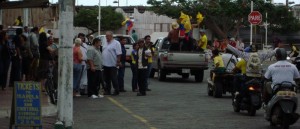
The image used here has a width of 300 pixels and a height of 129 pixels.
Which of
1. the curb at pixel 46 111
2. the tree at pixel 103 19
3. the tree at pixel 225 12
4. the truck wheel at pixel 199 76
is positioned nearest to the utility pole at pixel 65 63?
the curb at pixel 46 111

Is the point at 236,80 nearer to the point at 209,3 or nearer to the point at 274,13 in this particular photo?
the point at 209,3

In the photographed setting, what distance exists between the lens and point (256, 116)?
595 inches

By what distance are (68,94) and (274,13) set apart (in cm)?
6370

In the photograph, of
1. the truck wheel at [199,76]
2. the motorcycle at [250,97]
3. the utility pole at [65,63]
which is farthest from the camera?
the truck wheel at [199,76]

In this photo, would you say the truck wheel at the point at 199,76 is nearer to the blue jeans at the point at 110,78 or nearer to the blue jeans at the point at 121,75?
the blue jeans at the point at 121,75

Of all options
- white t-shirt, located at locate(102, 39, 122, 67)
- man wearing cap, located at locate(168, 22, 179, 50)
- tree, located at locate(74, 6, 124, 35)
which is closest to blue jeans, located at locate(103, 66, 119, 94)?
white t-shirt, located at locate(102, 39, 122, 67)

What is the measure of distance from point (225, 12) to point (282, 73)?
178 ft

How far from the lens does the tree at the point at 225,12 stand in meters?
66.2

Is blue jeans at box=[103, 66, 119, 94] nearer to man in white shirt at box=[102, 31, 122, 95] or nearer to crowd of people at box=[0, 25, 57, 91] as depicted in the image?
man in white shirt at box=[102, 31, 122, 95]

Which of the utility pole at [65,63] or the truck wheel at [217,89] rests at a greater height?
the utility pole at [65,63]

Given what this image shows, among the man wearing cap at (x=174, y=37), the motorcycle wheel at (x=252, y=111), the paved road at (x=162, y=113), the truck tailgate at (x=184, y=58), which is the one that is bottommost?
the paved road at (x=162, y=113)

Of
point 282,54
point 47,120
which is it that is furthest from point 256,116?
point 47,120

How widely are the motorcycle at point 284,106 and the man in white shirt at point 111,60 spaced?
8.10 m

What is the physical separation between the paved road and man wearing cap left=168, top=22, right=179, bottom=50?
4.87 meters
